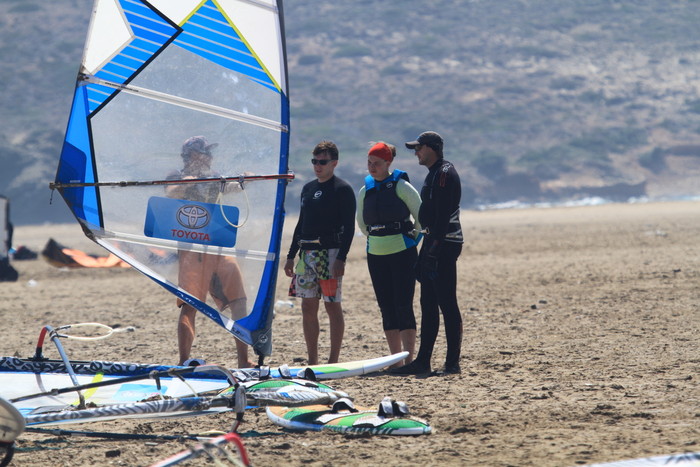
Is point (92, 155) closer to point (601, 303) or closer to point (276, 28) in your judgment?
point (276, 28)

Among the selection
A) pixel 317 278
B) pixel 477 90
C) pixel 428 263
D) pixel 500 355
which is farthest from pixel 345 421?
pixel 477 90

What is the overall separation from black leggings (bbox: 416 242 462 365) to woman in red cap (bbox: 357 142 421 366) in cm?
13

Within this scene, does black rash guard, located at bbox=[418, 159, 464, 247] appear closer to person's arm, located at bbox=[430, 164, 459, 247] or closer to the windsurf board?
person's arm, located at bbox=[430, 164, 459, 247]

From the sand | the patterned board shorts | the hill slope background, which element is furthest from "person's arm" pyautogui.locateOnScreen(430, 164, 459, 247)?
the hill slope background

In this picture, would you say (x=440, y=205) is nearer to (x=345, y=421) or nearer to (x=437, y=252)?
(x=437, y=252)

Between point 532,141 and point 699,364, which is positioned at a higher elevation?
point 532,141

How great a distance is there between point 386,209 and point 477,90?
166ft

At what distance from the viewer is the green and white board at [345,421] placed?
5035 mm

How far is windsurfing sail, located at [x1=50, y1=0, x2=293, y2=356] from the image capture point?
20.5 feet

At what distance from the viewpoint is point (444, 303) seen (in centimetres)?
654

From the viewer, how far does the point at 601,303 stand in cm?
991

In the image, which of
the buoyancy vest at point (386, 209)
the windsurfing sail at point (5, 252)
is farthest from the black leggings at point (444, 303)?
the windsurfing sail at point (5, 252)

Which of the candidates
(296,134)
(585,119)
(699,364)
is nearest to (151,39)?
(699,364)

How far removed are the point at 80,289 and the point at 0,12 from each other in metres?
59.1
